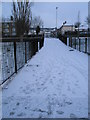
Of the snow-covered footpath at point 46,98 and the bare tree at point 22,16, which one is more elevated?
the bare tree at point 22,16

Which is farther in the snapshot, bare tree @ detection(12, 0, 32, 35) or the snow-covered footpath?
bare tree @ detection(12, 0, 32, 35)

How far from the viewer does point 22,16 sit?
65.2 ft

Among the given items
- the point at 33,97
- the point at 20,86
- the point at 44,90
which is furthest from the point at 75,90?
the point at 20,86

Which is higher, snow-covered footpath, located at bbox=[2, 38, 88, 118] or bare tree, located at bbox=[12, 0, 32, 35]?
bare tree, located at bbox=[12, 0, 32, 35]

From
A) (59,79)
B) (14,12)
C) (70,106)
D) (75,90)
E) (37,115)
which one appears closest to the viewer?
(37,115)

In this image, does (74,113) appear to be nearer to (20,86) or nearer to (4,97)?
(4,97)

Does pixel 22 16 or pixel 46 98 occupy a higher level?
pixel 22 16

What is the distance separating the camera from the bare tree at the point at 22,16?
1934 centimetres

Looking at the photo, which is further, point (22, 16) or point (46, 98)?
point (22, 16)

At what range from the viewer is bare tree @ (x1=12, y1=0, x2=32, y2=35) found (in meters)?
19.3

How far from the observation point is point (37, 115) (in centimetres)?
324

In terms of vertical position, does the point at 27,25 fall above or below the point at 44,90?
above

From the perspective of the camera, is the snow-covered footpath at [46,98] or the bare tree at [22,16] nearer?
the snow-covered footpath at [46,98]

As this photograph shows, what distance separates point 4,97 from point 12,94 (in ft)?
0.76
